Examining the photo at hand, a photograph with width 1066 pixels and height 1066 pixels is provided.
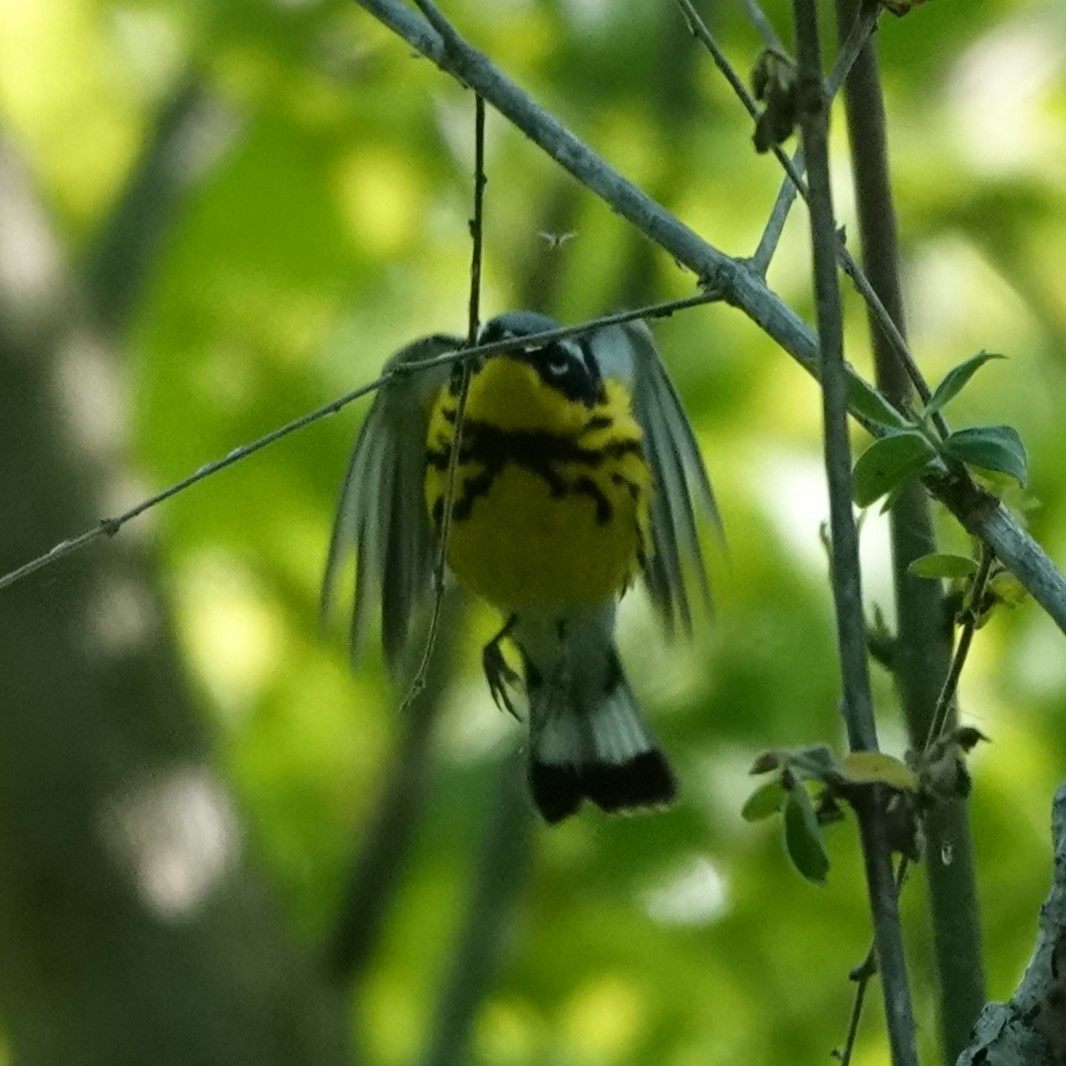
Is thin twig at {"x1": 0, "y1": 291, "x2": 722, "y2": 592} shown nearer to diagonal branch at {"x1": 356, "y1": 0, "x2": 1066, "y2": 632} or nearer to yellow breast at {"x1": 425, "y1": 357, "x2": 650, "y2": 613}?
diagonal branch at {"x1": 356, "y1": 0, "x2": 1066, "y2": 632}

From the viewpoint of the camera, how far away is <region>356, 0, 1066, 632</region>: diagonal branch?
128 centimetres

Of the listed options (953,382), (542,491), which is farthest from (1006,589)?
(542,491)

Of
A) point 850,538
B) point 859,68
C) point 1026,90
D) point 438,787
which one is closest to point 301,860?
point 438,787

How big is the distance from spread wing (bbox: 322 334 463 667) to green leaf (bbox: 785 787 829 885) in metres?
1.38

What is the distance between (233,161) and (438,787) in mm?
1393

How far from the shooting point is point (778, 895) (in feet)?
12.9

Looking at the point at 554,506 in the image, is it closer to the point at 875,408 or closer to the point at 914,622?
the point at 914,622

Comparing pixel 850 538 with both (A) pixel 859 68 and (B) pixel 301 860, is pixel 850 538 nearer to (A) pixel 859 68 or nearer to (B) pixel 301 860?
(A) pixel 859 68

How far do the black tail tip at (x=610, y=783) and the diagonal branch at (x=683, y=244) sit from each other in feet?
6.44

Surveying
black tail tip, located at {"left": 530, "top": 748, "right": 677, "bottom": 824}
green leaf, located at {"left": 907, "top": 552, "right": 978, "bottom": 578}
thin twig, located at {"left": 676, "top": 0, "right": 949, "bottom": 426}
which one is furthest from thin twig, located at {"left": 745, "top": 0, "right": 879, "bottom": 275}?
black tail tip, located at {"left": 530, "top": 748, "right": 677, "bottom": 824}

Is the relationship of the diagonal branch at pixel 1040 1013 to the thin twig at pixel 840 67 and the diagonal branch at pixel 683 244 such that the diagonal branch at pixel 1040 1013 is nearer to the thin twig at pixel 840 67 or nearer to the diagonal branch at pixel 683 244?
the diagonal branch at pixel 683 244

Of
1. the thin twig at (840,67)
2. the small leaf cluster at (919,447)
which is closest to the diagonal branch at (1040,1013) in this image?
the small leaf cluster at (919,447)

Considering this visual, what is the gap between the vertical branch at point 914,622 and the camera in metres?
1.48

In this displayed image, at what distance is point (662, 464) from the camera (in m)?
3.17
